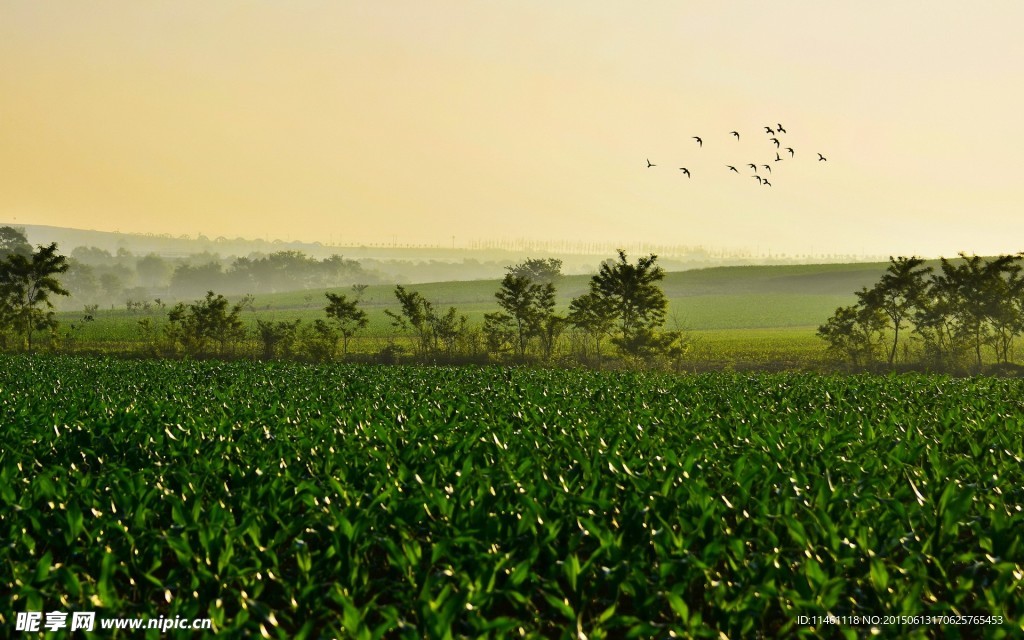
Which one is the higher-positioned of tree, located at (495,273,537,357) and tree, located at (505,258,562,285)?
tree, located at (505,258,562,285)

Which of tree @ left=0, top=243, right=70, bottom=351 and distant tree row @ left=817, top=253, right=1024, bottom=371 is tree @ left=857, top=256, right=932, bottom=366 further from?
tree @ left=0, top=243, right=70, bottom=351

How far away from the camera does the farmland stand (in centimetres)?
624

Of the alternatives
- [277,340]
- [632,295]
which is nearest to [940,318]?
[632,295]

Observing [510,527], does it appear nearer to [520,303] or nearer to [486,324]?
[520,303]

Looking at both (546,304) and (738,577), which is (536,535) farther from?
(546,304)

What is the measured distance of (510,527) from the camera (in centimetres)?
755

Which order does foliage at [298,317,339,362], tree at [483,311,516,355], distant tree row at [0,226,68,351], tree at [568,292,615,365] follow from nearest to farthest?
tree at [568,292,615,365], tree at [483,311,516,355], foliage at [298,317,339,362], distant tree row at [0,226,68,351]

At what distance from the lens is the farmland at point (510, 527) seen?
20.5 feet

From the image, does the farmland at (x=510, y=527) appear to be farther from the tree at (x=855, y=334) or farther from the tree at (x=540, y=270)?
the tree at (x=540, y=270)

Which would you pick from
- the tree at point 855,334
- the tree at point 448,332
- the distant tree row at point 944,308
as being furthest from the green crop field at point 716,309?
the tree at point 448,332

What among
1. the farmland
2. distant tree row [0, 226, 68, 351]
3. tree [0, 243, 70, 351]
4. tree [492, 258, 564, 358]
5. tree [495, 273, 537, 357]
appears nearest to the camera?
the farmland

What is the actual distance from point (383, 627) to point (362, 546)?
165 cm

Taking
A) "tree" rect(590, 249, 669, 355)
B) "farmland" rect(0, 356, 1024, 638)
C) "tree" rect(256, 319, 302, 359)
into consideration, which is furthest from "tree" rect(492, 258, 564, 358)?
"farmland" rect(0, 356, 1024, 638)

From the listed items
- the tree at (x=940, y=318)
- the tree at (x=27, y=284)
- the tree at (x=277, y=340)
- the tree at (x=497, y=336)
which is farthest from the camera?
the tree at (x=27, y=284)
